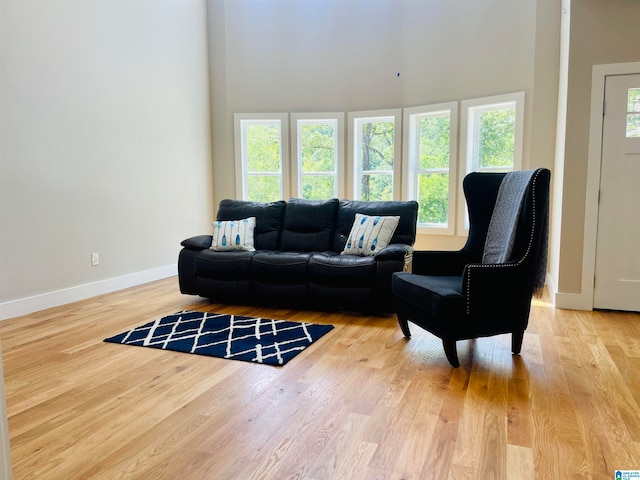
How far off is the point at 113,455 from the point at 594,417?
2096mm

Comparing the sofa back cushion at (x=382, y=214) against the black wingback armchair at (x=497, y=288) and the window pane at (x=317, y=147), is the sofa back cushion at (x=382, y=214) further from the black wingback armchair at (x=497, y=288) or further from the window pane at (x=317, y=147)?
the window pane at (x=317, y=147)

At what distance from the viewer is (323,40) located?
586 centimetres

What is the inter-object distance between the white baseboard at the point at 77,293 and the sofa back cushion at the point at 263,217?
122 cm

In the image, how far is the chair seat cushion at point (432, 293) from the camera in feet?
8.33

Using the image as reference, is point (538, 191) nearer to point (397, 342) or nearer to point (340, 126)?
point (397, 342)

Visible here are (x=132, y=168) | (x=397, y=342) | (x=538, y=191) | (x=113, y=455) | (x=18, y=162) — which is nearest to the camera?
(x=113, y=455)

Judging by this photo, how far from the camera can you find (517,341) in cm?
278

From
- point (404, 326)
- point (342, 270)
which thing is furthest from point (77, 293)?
point (404, 326)

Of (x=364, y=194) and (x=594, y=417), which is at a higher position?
(x=364, y=194)

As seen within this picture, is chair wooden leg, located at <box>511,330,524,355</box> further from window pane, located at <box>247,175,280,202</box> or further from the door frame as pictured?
window pane, located at <box>247,175,280,202</box>

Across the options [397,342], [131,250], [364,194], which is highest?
[364,194]

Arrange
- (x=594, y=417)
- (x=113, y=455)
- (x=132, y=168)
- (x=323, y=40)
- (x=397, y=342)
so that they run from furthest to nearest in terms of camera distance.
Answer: (x=323, y=40) → (x=132, y=168) → (x=397, y=342) → (x=594, y=417) → (x=113, y=455)

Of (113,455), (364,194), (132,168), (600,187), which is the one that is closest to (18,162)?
(132,168)

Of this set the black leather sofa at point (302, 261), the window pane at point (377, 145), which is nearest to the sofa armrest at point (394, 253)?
the black leather sofa at point (302, 261)
